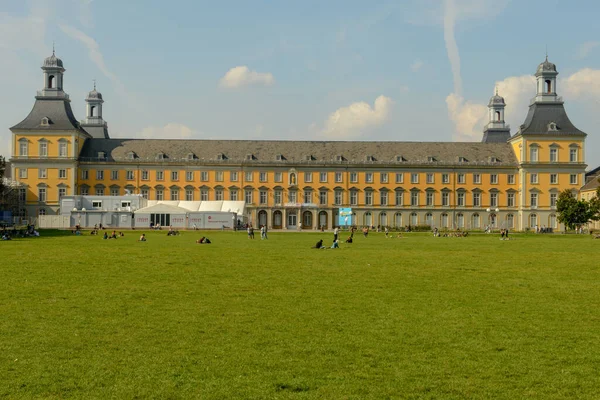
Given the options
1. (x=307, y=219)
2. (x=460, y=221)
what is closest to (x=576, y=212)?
(x=460, y=221)

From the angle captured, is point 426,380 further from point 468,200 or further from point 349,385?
point 468,200

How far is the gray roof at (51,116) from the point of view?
9044cm

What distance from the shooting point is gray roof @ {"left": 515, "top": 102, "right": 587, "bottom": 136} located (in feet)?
302

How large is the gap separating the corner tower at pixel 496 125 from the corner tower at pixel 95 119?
61683 mm

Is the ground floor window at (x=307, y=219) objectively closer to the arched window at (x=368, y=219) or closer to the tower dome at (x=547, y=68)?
the arched window at (x=368, y=219)

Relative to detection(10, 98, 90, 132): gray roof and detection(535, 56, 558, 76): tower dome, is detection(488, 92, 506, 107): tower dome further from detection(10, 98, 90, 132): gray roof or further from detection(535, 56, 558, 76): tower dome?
detection(10, 98, 90, 132): gray roof

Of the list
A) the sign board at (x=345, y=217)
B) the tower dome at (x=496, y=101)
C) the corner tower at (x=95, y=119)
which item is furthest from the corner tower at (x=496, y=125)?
the corner tower at (x=95, y=119)

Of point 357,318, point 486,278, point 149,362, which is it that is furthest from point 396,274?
point 149,362

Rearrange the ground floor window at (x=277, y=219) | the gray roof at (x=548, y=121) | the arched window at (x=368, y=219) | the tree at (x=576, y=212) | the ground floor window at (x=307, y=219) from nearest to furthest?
the tree at (x=576, y=212) → the gray roof at (x=548, y=121) → the ground floor window at (x=307, y=219) → the ground floor window at (x=277, y=219) → the arched window at (x=368, y=219)

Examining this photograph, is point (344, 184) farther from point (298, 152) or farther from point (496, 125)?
point (496, 125)

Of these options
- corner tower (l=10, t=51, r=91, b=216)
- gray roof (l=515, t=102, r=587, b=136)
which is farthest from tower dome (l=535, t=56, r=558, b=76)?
corner tower (l=10, t=51, r=91, b=216)

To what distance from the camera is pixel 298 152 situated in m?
95.7

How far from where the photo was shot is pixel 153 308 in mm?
14594

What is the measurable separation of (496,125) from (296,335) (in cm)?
10142
